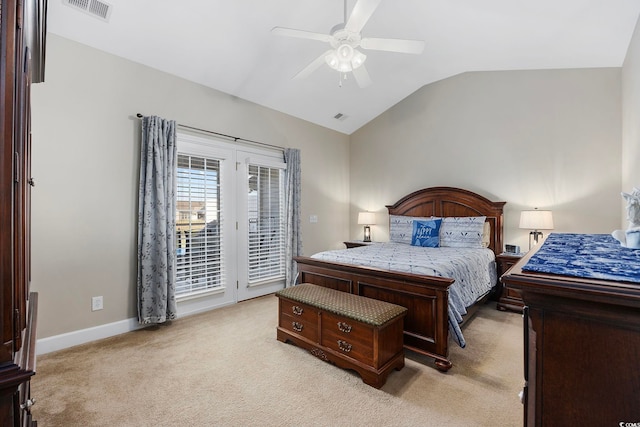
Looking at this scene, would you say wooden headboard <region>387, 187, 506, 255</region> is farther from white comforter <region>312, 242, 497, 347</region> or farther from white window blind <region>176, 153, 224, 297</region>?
white window blind <region>176, 153, 224, 297</region>

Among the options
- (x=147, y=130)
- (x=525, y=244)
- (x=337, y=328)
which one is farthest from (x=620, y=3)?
(x=147, y=130)

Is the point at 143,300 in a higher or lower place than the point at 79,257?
lower

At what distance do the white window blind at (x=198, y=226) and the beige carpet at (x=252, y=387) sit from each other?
0.82 meters

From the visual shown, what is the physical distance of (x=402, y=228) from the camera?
4773mm

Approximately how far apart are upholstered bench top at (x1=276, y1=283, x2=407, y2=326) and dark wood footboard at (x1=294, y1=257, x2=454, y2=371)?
19 cm

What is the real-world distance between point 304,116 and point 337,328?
11.9 ft

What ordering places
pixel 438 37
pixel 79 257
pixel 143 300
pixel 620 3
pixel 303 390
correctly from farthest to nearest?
pixel 438 37
pixel 143 300
pixel 79 257
pixel 620 3
pixel 303 390

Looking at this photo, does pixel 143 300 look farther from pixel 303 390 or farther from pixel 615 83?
pixel 615 83

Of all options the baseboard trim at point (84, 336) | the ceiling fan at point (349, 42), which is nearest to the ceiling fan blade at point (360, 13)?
the ceiling fan at point (349, 42)

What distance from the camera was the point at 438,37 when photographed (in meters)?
3.60

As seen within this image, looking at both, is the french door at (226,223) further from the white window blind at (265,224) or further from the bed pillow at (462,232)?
the bed pillow at (462,232)

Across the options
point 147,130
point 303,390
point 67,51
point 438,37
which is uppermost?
point 438,37

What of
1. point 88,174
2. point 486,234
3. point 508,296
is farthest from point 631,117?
point 88,174

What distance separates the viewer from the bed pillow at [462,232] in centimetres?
402
